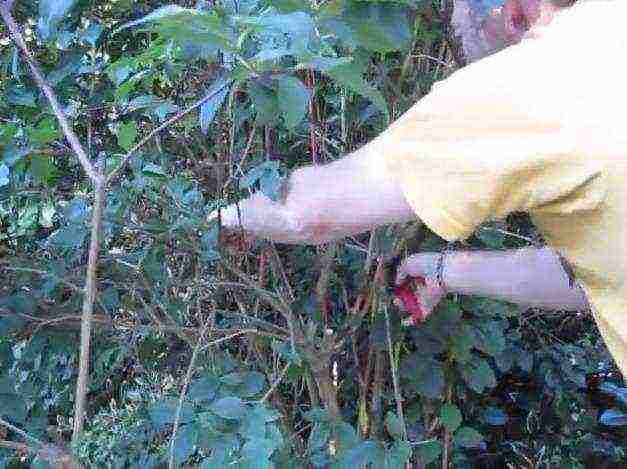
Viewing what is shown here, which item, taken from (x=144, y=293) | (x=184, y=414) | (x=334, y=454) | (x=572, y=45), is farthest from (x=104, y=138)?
(x=572, y=45)

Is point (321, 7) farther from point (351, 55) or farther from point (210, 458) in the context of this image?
point (210, 458)

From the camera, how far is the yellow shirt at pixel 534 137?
3.12ft

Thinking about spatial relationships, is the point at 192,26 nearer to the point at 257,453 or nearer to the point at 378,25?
the point at 378,25

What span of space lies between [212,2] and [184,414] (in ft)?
1.97

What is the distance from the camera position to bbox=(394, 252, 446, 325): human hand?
170cm

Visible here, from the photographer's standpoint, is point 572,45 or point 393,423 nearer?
point 572,45

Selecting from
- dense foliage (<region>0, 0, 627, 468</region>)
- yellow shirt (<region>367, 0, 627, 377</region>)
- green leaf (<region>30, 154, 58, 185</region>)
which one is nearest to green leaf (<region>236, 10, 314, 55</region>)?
yellow shirt (<region>367, 0, 627, 377</region>)

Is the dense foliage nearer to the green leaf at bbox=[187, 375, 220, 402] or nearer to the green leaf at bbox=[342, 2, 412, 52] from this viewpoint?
the green leaf at bbox=[187, 375, 220, 402]

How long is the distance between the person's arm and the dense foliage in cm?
5

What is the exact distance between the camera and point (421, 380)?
1.90 m

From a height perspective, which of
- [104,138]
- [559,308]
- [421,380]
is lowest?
[421,380]

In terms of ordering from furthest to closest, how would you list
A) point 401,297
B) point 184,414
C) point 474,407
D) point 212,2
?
point 474,407, point 401,297, point 184,414, point 212,2

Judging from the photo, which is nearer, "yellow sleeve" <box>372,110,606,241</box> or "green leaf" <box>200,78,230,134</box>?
"yellow sleeve" <box>372,110,606,241</box>

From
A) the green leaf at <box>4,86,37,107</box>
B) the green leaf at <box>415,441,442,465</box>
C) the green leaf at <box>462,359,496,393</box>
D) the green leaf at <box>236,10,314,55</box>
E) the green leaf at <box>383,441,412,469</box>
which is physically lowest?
the green leaf at <box>415,441,442,465</box>
